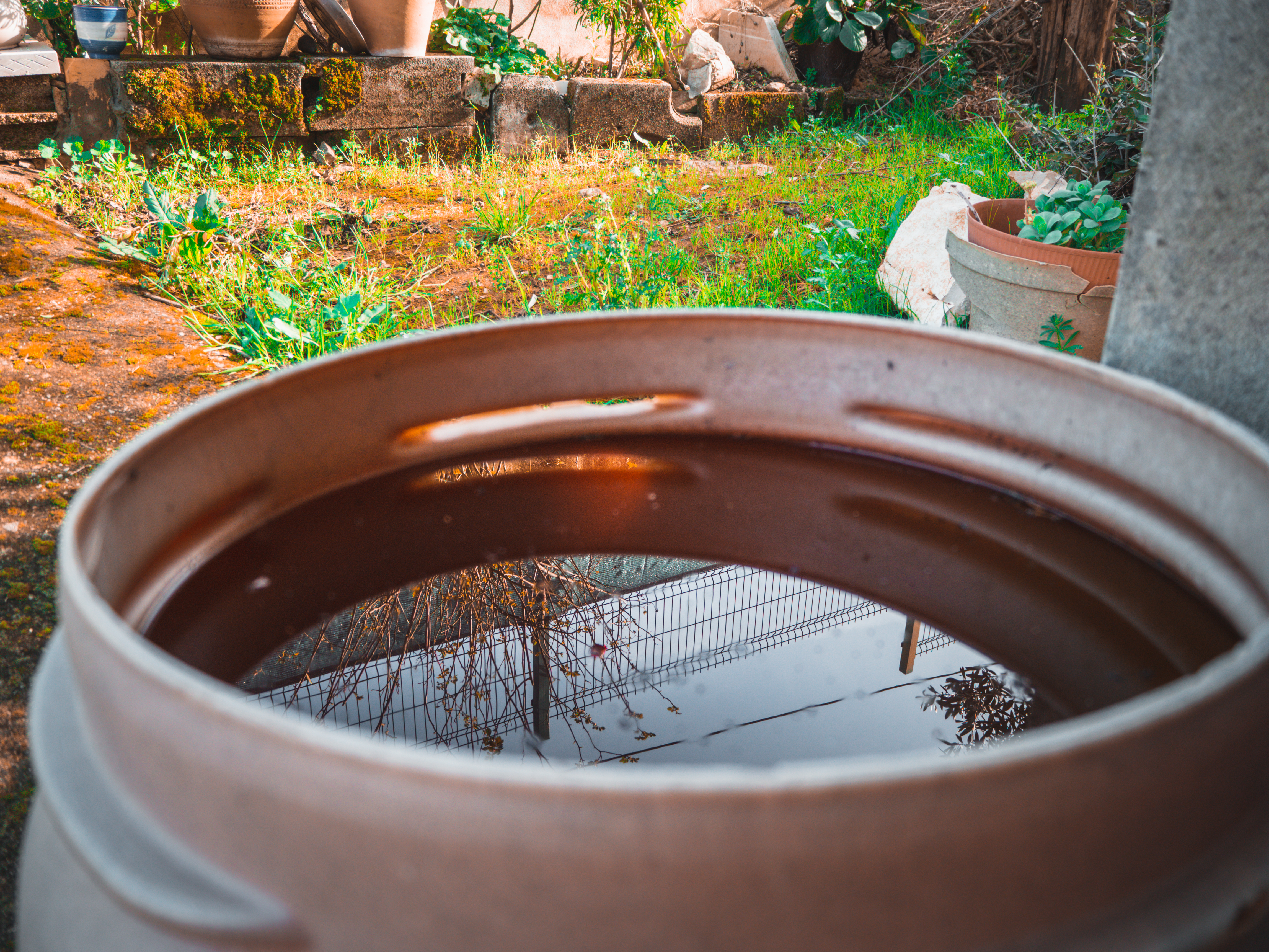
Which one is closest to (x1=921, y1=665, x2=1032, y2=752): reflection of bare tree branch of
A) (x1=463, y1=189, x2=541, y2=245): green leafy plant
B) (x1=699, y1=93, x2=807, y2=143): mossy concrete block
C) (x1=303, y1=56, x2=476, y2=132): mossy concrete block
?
(x1=463, y1=189, x2=541, y2=245): green leafy plant

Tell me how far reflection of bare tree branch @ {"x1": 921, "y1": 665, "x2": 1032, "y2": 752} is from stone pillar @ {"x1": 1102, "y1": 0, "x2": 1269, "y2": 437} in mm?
417

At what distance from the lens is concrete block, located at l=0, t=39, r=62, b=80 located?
381 centimetres

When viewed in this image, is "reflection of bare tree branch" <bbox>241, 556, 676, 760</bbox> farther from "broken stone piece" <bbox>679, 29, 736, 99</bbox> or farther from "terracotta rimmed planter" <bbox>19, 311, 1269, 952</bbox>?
"broken stone piece" <bbox>679, 29, 736, 99</bbox>

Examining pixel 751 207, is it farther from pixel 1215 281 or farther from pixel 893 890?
pixel 893 890

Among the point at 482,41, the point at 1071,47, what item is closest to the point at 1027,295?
the point at 1071,47

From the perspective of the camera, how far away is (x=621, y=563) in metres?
0.95

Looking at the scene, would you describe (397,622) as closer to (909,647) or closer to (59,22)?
(909,647)

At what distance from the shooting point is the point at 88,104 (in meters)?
4.02

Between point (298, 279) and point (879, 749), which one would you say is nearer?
point (879, 749)

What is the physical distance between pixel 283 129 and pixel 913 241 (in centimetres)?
301

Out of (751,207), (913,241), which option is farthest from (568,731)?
(751,207)

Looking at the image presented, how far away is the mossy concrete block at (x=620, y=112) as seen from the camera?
4.95 metres

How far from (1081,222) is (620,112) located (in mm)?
3522

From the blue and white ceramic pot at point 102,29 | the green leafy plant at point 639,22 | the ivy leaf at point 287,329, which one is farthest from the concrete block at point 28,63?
the green leafy plant at point 639,22
